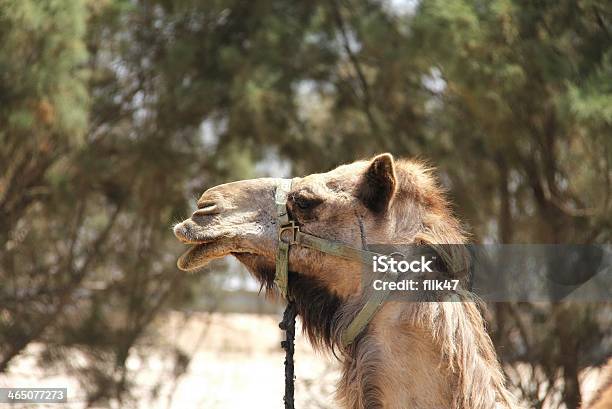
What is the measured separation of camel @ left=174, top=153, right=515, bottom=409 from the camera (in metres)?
3.13

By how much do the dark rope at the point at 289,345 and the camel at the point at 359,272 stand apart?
0.04 metres

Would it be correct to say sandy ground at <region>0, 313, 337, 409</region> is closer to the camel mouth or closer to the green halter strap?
the green halter strap

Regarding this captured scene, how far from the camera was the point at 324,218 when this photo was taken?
3.38 metres

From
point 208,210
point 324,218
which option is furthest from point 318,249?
point 208,210

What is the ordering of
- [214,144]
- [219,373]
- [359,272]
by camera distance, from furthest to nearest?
[219,373] → [214,144] → [359,272]

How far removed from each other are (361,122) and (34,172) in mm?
3401

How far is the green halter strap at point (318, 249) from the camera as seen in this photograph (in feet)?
10.6

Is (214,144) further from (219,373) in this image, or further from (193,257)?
(219,373)

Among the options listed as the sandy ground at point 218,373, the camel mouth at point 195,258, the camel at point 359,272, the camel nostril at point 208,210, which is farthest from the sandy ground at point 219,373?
the camel nostril at point 208,210

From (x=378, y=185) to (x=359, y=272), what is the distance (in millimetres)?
330

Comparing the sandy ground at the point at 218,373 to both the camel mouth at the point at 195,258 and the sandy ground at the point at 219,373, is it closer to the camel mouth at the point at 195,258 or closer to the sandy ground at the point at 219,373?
the sandy ground at the point at 219,373

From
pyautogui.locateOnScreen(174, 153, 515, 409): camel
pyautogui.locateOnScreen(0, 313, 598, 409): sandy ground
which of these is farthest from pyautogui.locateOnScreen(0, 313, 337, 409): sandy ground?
pyautogui.locateOnScreen(174, 153, 515, 409): camel

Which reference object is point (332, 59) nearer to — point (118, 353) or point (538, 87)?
point (538, 87)

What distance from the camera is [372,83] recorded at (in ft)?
30.9
